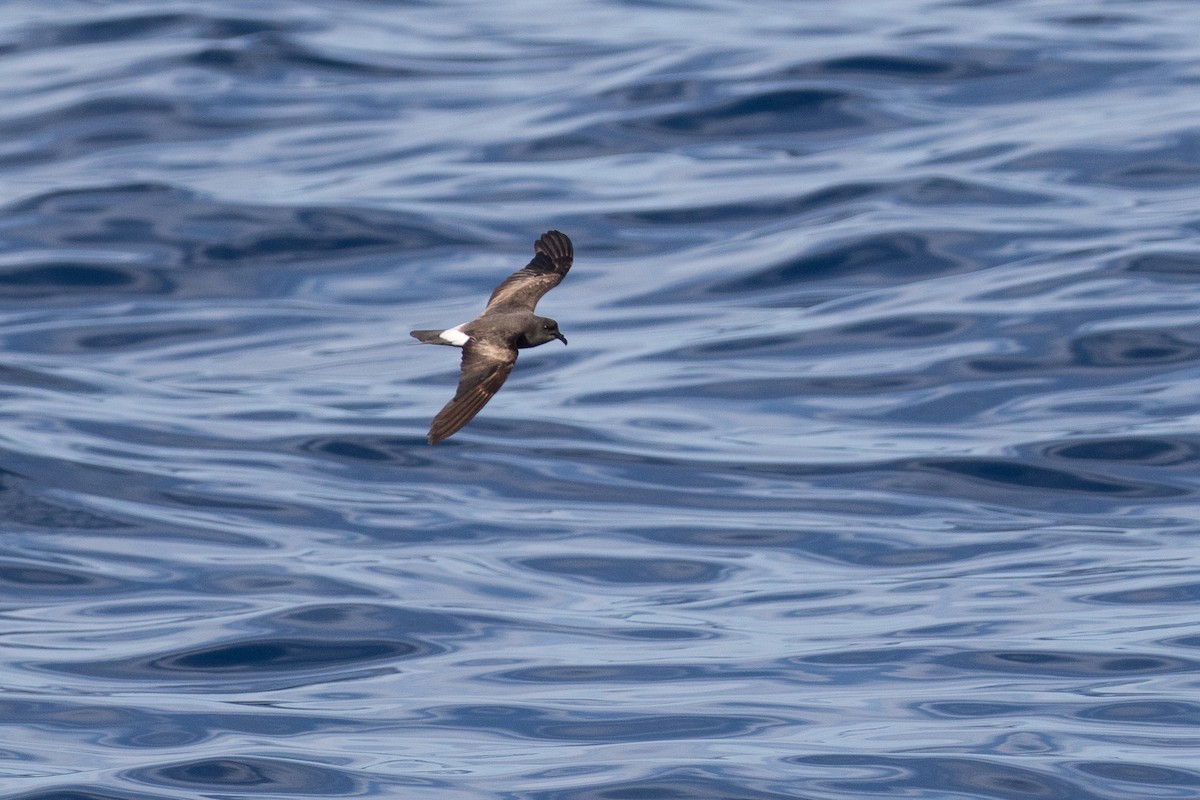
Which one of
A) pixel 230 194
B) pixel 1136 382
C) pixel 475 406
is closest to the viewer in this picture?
pixel 475 406

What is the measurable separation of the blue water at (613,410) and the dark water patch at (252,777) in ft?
0.09

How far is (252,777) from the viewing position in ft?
31.2

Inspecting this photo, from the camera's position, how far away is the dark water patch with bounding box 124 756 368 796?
9398 mm

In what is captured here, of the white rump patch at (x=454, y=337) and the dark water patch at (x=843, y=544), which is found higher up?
the white rump patch at (x=454, y=337)

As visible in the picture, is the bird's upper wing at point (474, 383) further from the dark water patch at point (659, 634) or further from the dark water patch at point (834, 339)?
the dark water patch at point (834, 339)

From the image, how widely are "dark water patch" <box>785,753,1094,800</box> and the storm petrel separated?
92.3 inches

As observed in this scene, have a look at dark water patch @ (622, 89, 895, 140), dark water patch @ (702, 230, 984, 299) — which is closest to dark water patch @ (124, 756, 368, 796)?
dark water patch @ (702, 230, 984, 299)

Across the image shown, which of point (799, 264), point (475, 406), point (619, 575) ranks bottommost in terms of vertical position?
point (619, 575)

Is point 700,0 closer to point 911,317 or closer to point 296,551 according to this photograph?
point 911,317

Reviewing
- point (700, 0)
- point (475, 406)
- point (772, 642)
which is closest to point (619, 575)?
point (772, 642)

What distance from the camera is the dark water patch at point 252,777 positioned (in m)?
9.40

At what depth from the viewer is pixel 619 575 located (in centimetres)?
1302

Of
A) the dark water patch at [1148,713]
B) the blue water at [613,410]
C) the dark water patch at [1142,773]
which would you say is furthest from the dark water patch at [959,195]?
the dark water patch at [1142,773]

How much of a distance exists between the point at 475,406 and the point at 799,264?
33.7 feet
